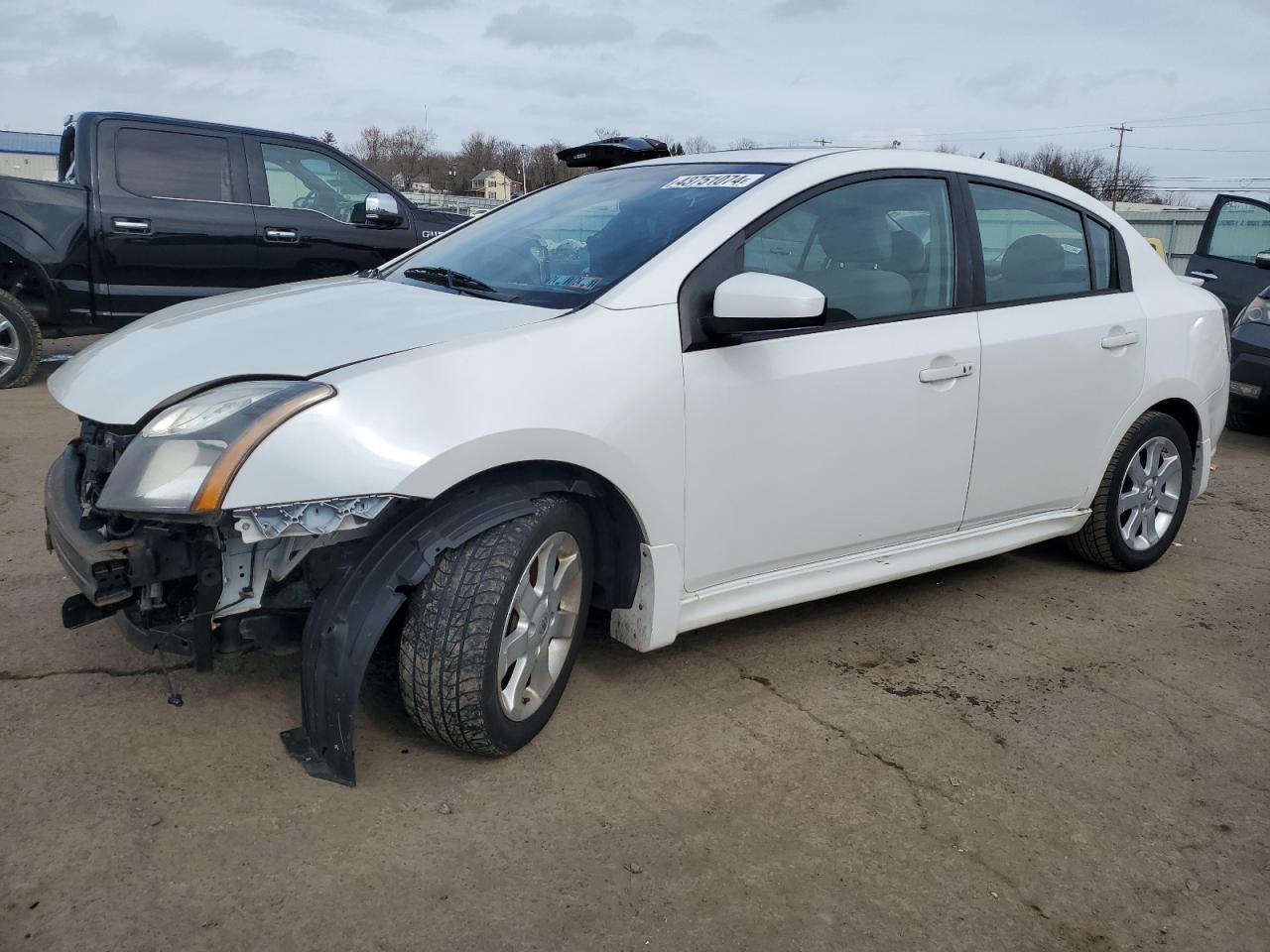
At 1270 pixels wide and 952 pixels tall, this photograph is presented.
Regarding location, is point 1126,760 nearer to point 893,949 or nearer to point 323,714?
point 893,949

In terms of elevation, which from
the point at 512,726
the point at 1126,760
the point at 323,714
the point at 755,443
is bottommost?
the point at 1126,760

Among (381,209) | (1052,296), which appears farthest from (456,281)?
(381,209)

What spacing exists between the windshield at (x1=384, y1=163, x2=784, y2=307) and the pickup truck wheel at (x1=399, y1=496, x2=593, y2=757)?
0.66m

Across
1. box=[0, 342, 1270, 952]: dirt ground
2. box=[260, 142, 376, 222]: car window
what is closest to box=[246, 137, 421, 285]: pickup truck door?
box=[260, 142, 376, 222]: car window

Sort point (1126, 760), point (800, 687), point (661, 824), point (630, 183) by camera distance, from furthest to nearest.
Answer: point (630, 183) < point (800, 687) < point (1126, 760) < point (661, 824)

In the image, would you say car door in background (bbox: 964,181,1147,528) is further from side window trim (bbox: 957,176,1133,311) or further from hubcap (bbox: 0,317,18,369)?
hubcap (bbox: 0,317,18,369)

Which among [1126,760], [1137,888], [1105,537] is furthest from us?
[1105,537]

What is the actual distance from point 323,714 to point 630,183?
2022 millimetres

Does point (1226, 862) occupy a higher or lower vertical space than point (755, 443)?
lower

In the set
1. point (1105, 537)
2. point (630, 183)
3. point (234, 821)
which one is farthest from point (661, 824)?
point (1105, 537)

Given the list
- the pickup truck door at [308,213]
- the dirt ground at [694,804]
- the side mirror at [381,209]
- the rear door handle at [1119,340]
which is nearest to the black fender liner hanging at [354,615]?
the dirt ground at [694,804]

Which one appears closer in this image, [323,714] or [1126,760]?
[323,714]

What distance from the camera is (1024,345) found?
3.63 meters

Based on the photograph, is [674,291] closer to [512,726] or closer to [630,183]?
[630,183]
